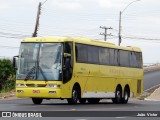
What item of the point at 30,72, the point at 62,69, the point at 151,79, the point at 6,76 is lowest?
the point at 151,79

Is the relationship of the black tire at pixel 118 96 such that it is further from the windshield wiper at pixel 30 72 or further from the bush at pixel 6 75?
the bush at pixel 6 75

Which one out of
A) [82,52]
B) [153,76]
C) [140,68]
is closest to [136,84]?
[140,68]

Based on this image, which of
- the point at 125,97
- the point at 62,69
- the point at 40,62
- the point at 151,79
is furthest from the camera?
the point at 151,79

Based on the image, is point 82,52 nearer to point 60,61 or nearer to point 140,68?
point 60,61

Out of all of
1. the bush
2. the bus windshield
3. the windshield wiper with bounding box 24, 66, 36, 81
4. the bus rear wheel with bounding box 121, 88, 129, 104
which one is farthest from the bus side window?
the bush

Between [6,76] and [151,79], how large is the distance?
19772 mm

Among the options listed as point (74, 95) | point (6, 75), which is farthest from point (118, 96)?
point (6, 75)

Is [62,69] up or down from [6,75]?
up

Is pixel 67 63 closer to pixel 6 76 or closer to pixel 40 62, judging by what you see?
pixel 40 62

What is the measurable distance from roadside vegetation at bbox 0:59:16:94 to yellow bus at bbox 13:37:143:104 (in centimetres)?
2036

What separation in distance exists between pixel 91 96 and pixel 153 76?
134 ft

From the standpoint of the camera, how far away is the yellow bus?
100 feet

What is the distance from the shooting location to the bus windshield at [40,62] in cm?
3062

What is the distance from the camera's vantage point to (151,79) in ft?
228
